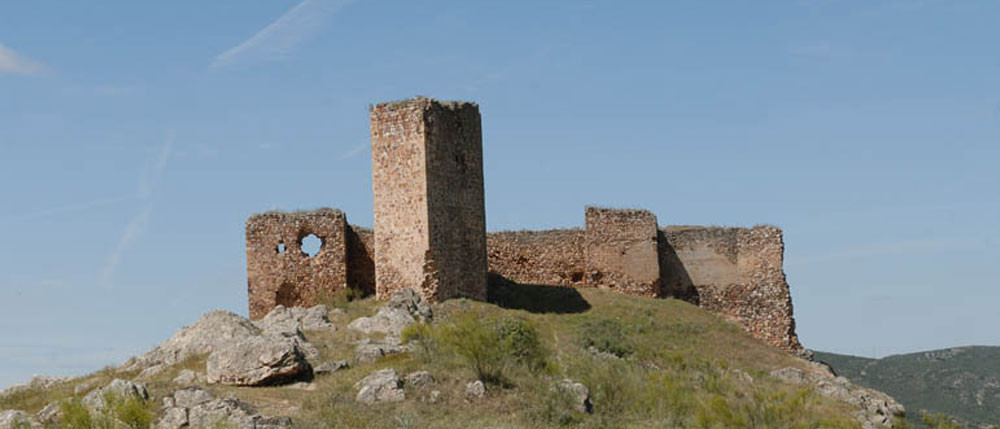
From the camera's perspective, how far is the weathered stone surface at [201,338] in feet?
78.3

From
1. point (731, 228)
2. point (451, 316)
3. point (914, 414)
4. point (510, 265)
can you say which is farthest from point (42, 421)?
point (914, 414)

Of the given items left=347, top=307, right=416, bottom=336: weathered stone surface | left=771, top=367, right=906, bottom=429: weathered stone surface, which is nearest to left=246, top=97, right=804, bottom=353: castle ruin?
left=347, top=307, right=416, bottom=336: weathered stone surface

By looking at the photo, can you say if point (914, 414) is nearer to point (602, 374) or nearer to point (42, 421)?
point (602, 374)

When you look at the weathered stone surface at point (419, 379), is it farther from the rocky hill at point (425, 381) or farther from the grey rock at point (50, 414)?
the grey rock at point (50, 414)

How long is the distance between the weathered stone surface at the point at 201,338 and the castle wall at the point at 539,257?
33.7 ft

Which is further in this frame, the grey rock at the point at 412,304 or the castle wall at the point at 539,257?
the castle wall at the point at 539,257

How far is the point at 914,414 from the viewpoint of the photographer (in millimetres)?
38469

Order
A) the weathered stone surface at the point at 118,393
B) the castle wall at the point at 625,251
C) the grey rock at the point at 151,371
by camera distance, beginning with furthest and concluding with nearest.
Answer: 1. the castle wall at the point at 625,251
2. the grey rock at the point at 151,371
3. the weathered stone surface at the point at 118,393

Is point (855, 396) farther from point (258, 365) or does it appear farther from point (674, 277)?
point (258, 365)

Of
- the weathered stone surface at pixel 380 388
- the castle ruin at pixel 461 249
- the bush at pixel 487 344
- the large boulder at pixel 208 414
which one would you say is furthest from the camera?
the castle ruin at pixel 461 249

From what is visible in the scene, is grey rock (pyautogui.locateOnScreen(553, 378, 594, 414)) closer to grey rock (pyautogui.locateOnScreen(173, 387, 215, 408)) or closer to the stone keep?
grey rock (pyautogui.locateOnScreen(173, 387, 215, 408))

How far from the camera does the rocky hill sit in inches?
773

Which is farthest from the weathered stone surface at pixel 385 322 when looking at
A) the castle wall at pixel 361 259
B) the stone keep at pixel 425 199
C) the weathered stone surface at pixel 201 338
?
the castle wall at pixel 361 259

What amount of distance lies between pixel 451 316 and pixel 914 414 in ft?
56.9
